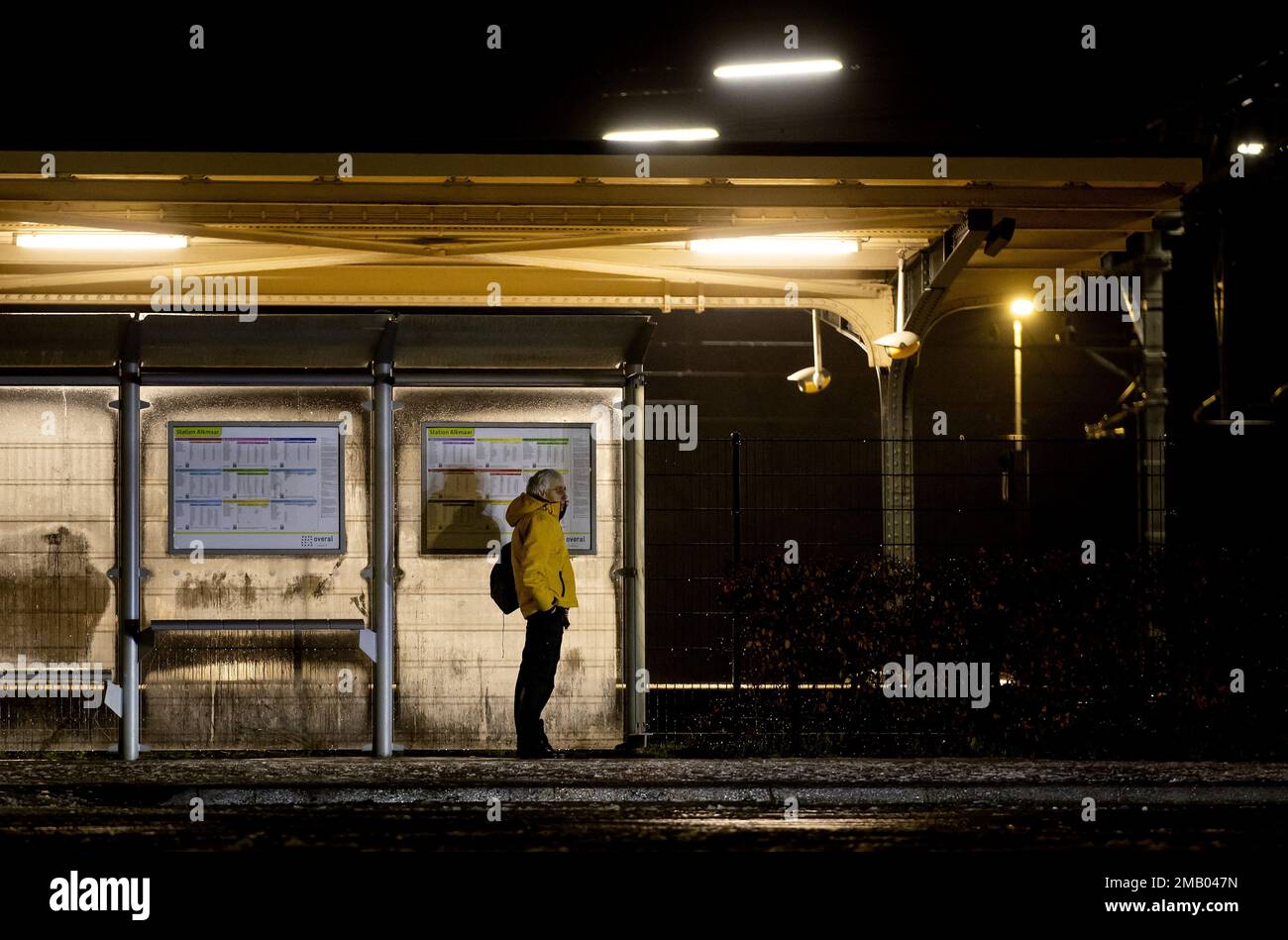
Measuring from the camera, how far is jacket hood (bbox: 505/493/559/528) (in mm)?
8375

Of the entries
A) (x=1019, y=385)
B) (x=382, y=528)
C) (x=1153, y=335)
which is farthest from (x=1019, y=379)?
(x=382, y=528)

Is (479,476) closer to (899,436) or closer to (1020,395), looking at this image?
(899,436)

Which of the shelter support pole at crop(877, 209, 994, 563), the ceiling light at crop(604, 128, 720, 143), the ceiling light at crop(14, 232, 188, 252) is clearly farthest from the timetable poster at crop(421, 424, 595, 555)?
the ceiling light at crop(604, 128, 720, 143)

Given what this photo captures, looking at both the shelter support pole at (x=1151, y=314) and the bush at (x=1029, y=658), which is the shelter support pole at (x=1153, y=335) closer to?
the shelter support pole at (x=1151, y=314)

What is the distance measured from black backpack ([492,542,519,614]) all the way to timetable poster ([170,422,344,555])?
120 cm

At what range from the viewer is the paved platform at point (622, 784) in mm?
7598

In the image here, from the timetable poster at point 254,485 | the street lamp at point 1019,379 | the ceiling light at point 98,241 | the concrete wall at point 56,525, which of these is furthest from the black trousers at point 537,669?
the street lamp at point 1019,379

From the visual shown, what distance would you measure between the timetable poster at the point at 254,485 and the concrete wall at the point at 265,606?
9 centimetres

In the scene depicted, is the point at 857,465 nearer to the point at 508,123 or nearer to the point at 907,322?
the point at 907,322

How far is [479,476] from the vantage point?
879 cm

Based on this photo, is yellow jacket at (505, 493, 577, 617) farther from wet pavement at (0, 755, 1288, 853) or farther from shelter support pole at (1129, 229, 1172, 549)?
shelter support pole at (1129, 229, 1172, 549)

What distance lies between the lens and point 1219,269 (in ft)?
49.4
